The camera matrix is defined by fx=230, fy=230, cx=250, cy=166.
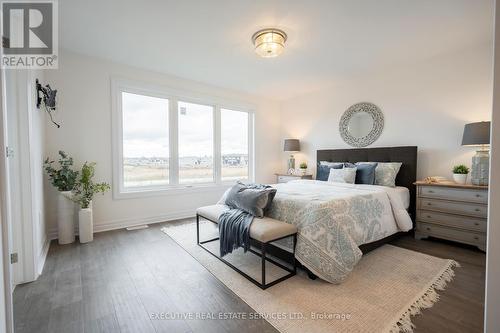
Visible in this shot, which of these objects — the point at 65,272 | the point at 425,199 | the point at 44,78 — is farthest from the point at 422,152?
the point at 44,78

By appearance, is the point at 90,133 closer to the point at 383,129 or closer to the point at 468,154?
the point at 383,129

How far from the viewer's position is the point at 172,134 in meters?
4.23

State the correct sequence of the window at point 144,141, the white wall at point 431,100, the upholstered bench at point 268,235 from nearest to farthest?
the upholstered bench at point 268,235 → the white wall at point 431,100 → the window at point 144,141

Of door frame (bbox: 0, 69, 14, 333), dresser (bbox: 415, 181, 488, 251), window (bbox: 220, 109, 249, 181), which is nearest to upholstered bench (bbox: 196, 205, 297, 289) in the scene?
door frame (bbox: 0, 69, 14, 333)

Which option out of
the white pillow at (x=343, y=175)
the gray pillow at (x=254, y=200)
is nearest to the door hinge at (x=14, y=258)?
the gray pillow at (x=254, y=200)

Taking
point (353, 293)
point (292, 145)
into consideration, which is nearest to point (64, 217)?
point (353, 293)

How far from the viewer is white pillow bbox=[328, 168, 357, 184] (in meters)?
3.63

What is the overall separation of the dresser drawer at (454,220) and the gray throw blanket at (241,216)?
2.25 m

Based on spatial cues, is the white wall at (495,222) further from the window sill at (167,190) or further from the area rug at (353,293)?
the window sill at (167,190)

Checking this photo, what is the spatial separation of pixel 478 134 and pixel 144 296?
3.97 m

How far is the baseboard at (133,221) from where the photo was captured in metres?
3.44

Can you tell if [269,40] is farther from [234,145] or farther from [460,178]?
[460,178]

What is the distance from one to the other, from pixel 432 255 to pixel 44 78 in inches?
212

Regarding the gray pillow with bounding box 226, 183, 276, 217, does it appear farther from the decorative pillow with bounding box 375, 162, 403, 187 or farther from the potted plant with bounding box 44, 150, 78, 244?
the potted plant with bounding box 44, 150, 78, 244
